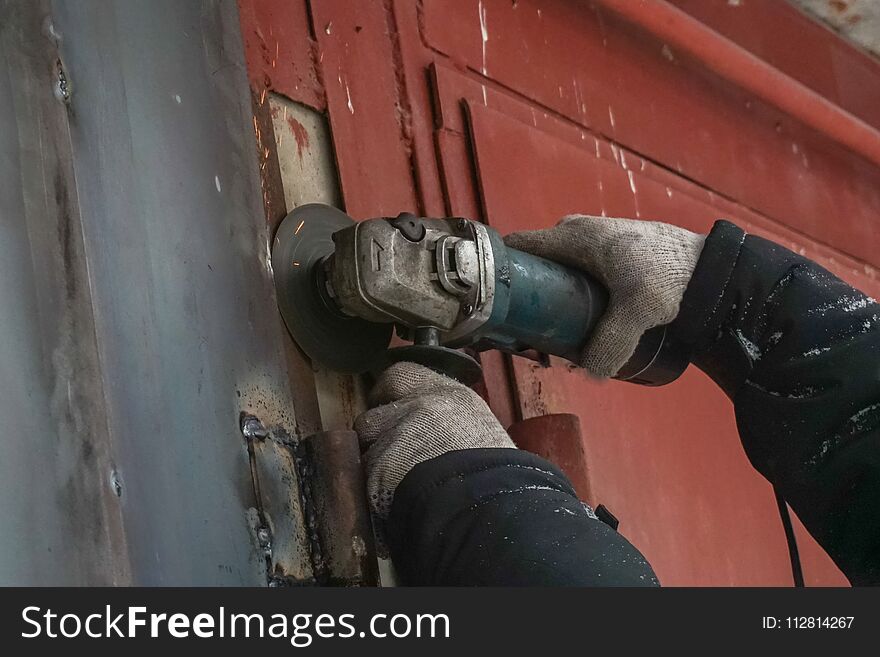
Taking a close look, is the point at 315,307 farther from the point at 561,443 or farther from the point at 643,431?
the point at 643,431

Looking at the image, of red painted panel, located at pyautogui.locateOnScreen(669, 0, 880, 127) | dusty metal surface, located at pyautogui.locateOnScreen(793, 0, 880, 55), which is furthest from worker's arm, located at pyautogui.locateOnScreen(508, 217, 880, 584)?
dusty metal surface, located at pyautogui.locateOnScreen(793, 0, 880, 55)

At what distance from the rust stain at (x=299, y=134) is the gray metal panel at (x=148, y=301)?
0.10 meters

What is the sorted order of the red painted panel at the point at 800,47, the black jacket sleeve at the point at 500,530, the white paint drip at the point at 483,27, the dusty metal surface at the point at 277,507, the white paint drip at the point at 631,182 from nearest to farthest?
1. the black jacket sleeve at the point at 500,530
2. the dusty metal surface at the point at 277,507
3. the white paint drip at the point at 483,27
4. the white paint drip at the point at 631,182
5. the red painted panel at the point at 800,47

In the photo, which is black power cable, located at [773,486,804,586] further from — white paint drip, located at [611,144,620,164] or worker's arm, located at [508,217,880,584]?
white paint drip, located at [611,144,620,164]

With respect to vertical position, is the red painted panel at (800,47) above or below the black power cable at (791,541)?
above

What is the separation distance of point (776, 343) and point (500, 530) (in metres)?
0.47

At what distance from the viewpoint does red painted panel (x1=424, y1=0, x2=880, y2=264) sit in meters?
1.99

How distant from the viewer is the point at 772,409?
1.37 m

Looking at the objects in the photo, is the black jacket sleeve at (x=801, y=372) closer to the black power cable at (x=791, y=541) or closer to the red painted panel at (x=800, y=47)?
the black power cable at (x=791, y=541)

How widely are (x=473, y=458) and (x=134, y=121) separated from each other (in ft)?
1.64

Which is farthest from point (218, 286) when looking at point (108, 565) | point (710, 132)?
point (710, 132)

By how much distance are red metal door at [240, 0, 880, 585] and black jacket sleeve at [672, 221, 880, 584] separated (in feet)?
0.82

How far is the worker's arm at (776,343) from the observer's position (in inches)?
51.3

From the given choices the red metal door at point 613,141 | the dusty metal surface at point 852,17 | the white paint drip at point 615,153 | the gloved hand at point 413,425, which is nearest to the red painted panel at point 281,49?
the red metal door at point 613,141
